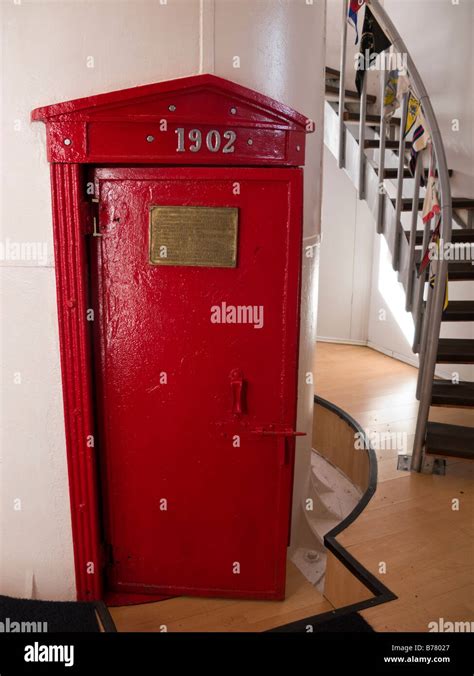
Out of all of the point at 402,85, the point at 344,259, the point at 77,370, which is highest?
the point at 402,85

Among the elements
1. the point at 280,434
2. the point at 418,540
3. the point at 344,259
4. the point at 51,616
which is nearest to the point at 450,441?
the point at 418,540

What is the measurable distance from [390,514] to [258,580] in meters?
0.78

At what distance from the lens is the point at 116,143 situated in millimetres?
2406

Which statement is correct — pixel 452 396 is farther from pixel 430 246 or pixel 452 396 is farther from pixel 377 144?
pixel 377 144

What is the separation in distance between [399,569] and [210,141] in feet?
6.76

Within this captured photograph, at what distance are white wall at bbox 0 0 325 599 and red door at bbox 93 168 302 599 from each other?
240 mm

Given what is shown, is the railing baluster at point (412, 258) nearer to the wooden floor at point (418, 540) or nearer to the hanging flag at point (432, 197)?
the hanging flag at point (432, 197)

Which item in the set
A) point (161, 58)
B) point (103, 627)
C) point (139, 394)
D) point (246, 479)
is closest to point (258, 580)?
point (246, 479)

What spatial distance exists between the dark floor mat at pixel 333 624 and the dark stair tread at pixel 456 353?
1723mm

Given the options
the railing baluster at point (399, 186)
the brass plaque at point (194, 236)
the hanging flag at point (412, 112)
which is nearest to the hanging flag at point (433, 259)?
the railing baluster at point (399, 186)

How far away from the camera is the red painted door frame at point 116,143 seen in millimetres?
2373

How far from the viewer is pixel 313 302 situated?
11.3 feet

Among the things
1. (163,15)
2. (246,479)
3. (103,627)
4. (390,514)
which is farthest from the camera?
(390,514)

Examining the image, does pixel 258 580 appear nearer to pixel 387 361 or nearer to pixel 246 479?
pixel 246 479
